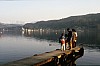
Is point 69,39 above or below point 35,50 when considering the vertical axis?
above

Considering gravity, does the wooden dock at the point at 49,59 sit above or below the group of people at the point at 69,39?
below

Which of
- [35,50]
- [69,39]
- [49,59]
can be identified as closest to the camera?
[49,59]

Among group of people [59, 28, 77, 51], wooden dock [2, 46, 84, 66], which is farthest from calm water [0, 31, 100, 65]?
wooden dock [2, 46, 84, 66]

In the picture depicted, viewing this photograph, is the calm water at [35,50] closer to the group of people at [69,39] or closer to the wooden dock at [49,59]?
the group of people at [69,39]

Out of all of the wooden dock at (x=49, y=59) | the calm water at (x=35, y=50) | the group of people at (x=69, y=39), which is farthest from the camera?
the calm water at (x=35, y=50)

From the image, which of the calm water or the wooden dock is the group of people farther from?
the calm water

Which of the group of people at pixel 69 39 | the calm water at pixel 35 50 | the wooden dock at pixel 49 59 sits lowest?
the calm water at pixel 35 50

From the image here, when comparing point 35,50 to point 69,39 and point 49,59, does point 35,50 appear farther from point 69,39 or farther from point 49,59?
Answer: point 49,59

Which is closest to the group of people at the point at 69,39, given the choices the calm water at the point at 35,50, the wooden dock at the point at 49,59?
the wooden dock at the point at 49,59

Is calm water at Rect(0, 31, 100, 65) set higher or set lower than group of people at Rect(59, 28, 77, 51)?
lower

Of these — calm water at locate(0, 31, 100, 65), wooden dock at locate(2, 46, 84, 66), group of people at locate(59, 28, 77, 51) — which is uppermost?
group of people at locate(59, 28, 77, 51)

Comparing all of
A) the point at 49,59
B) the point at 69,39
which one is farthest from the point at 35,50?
the point at 49,59

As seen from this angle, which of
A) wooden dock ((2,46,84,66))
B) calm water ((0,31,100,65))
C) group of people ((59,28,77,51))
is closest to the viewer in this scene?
wooden dock ((2,46,84,66))

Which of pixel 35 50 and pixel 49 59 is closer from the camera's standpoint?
pixel 49 59
